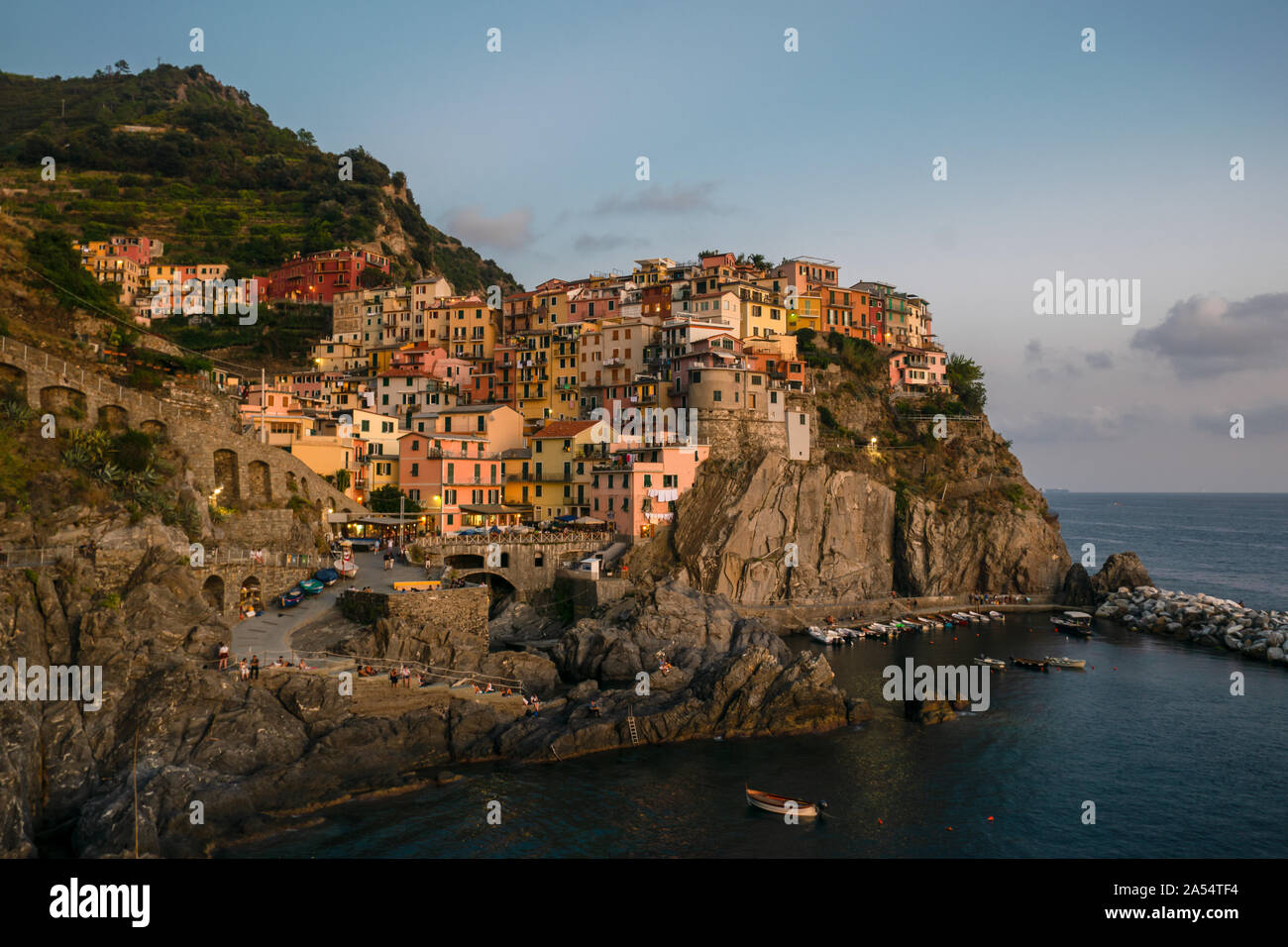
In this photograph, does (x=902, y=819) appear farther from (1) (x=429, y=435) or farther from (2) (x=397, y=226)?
(2) (x=397, y=226)

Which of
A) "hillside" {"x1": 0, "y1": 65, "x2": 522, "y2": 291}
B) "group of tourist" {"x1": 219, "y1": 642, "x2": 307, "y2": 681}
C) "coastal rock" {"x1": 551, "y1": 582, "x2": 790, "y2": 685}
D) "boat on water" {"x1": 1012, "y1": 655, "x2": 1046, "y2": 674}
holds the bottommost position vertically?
"boat on water" {"x1": 1012, "y1": 655, "x2": 1046, "y2": 674}

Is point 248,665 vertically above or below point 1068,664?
above

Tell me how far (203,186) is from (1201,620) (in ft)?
487

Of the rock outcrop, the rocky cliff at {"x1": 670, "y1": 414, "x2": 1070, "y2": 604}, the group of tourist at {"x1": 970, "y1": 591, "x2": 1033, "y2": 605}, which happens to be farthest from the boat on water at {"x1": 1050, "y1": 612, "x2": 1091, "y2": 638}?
the rock outcrop

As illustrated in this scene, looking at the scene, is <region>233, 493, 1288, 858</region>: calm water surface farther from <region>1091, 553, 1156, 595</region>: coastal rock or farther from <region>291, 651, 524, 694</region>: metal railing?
<region>1091, 553, 1156, 595</region>: coastal rock

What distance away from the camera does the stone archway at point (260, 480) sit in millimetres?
50675

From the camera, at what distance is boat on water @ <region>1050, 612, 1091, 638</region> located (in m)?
65.1

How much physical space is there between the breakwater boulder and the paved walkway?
54992 mm

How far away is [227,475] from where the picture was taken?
49.8 m

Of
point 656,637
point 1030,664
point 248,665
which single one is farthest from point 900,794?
point 248,665

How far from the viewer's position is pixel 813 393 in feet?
259

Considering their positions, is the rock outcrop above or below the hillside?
below

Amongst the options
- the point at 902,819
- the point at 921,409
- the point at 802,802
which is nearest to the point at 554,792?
the point at 802,802

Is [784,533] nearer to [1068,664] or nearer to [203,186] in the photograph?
[1068,664]
